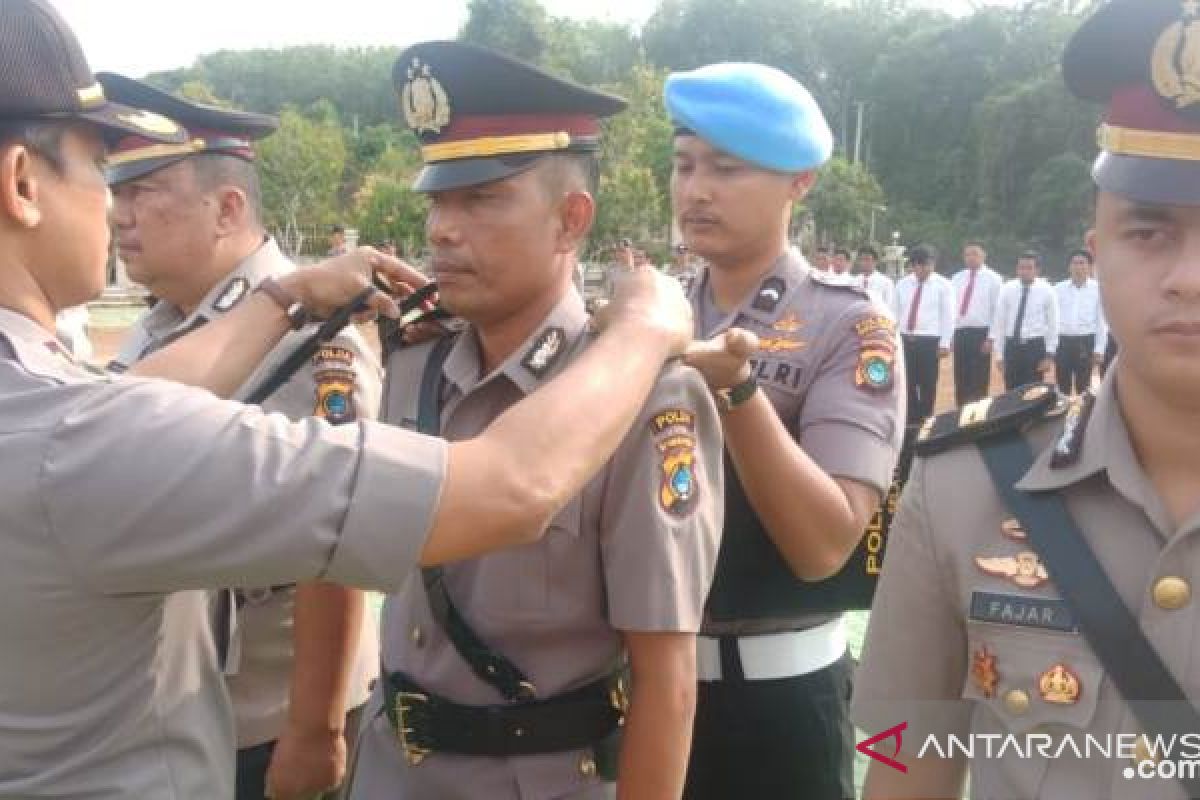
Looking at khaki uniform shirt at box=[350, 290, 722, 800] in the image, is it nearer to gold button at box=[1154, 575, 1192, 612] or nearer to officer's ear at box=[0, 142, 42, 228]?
gold button at box=[1154, 575, 1192, 612]

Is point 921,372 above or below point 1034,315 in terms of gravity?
below

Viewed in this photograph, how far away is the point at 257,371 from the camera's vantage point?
8.25 ft

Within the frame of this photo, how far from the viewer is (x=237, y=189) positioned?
3.08 meters

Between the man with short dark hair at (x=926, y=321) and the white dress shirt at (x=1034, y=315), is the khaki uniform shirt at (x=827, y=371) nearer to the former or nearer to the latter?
the man with short dark hair at (x=926, y=321)

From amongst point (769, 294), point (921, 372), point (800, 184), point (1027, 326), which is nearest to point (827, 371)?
point (769, 294)

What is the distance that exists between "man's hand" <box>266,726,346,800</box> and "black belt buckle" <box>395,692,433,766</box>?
46 centimetres

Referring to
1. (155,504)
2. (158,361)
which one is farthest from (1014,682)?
(158,361)

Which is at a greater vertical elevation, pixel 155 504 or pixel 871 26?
pixel 155 504

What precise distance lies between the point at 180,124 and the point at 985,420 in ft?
7.65

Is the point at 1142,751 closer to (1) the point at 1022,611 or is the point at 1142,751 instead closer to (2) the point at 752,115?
(1) the point at 1022,611

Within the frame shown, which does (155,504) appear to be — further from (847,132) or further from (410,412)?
(847,132)

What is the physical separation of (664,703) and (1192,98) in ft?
3.80

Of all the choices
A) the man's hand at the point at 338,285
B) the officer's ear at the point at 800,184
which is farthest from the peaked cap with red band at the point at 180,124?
the officer's ear at the point at 800,184

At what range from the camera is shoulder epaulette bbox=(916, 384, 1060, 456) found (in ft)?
5.42
